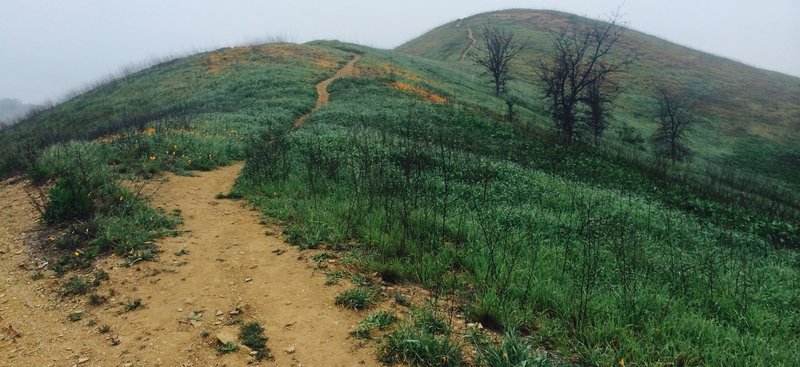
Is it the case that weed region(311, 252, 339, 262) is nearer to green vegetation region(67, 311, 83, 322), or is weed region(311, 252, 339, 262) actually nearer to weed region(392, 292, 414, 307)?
weed region(392, 292, 414, 307)

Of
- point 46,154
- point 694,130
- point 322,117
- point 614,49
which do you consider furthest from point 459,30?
point 46,154

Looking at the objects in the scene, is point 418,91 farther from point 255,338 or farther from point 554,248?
point 255,338

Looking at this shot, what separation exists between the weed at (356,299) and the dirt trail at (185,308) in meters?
0.14

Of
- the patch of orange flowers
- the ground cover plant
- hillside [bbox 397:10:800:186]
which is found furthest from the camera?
hillside [bbox 397:10:800:186]

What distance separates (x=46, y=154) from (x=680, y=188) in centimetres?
1974

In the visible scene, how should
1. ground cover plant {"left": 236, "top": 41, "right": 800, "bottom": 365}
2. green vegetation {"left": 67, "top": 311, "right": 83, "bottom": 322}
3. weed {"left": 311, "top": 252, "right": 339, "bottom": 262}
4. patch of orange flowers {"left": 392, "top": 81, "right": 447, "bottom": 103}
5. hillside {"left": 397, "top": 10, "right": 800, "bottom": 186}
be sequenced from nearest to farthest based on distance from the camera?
ground cover plant {"left": 236, "top": 41, "right": 800, "bottom": 365}
green vegetation {"left": 67, "top": 311, "right": 83, "bottom": 322}
weed {"left": 311, "top": 252, "right": 339, "bottom": 262}
patch of orange flowers {"left": 392, "top": 81, "right": 447, "bottom": 103}
hillside {"left": 397, "top": 10, "right": 800, "bottom": 186}

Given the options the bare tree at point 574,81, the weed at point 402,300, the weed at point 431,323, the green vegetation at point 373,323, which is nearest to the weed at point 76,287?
the green vegetation at point 373,323

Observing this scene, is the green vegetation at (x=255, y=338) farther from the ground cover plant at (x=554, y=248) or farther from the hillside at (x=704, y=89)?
the hillside at (x=704, y=89)

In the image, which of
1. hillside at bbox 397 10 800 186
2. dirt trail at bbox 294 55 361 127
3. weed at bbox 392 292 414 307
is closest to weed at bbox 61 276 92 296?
weed at bbox 392 292 414 307

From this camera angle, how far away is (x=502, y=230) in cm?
734

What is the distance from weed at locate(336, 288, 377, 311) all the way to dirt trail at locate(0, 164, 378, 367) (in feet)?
0.47

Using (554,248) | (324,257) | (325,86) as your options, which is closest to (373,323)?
(324,257)

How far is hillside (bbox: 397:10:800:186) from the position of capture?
40312mm

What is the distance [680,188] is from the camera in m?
16.1
